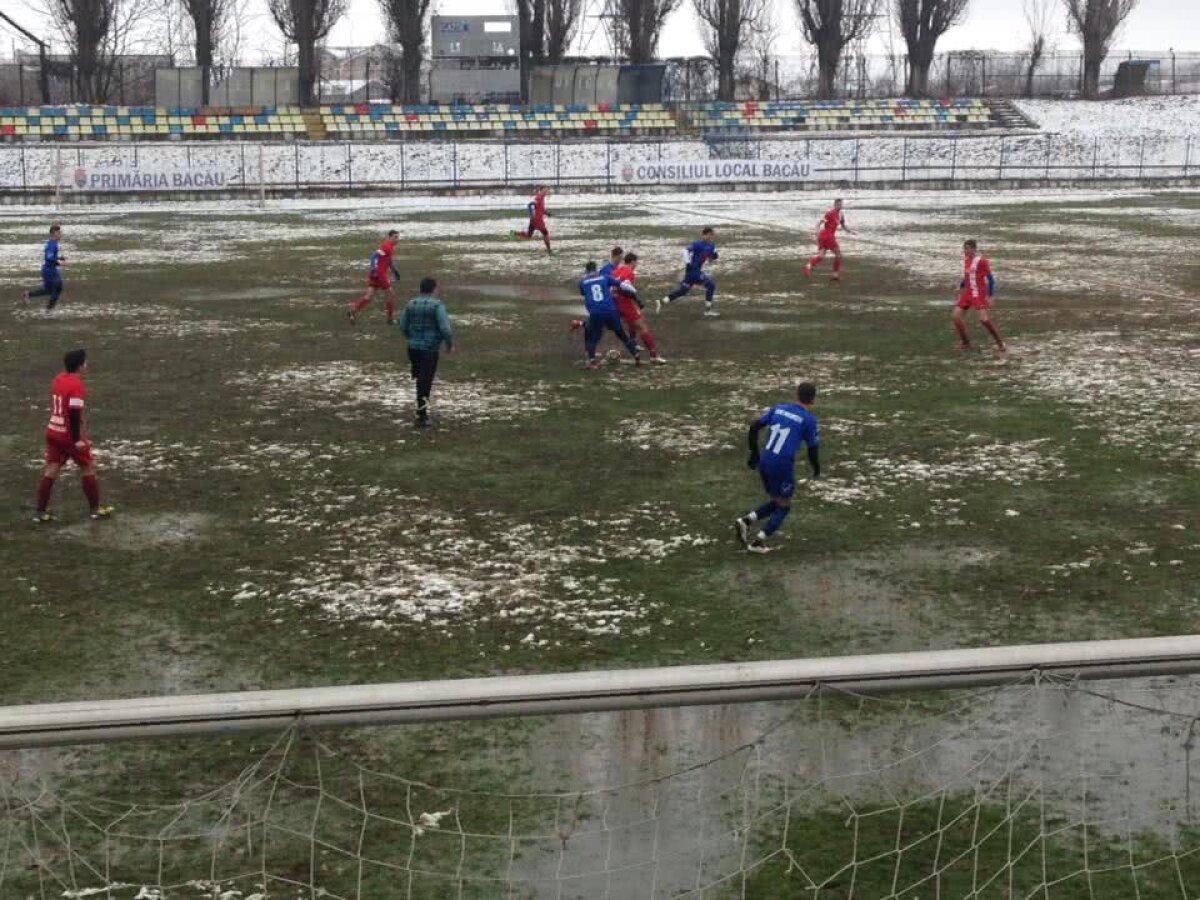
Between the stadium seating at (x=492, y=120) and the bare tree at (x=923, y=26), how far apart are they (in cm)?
1742

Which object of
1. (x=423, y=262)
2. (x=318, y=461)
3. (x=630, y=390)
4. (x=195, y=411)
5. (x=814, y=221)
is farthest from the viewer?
(x=814, y=221)

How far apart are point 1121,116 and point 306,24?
140 feet

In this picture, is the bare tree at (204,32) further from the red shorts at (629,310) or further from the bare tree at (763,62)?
the red shorts at (629,310)

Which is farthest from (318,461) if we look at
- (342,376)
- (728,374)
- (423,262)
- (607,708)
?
(423,262)

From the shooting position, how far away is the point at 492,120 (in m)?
72.0

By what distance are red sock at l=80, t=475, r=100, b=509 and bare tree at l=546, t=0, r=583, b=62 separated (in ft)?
227

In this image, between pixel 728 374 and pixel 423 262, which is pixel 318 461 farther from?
pixel 423 262

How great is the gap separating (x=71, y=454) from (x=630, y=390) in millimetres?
8185

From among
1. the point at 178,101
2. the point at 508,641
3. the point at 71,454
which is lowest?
the point at 508,641

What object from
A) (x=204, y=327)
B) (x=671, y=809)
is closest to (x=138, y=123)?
(x=204, y=327)

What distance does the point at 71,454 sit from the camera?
1268 centimetres

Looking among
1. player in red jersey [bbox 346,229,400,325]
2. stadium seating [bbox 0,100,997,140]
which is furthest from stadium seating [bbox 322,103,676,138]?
player in red jersey [bbox 346,229,400,325]

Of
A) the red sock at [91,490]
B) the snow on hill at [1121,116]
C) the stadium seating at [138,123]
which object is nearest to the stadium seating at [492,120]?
the stadium seating at [138,123]

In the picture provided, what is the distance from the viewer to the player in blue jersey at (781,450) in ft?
38.3
